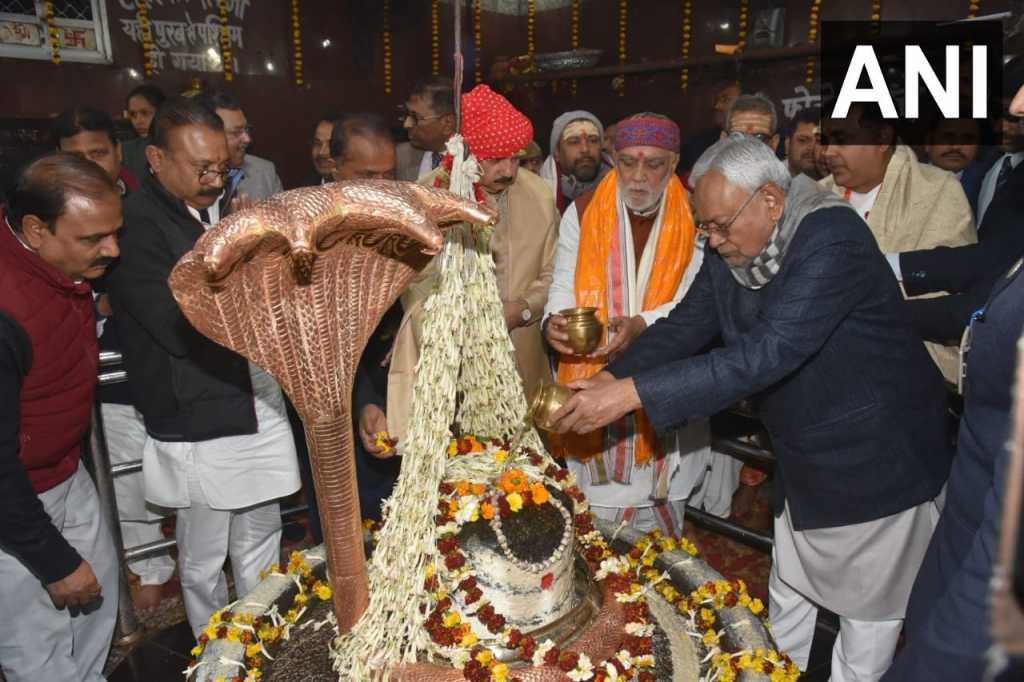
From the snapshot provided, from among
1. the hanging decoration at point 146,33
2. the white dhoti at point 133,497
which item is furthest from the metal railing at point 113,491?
the hanging decoration at point 146,33

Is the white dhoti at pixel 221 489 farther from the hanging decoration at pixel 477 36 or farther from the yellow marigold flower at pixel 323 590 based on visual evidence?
the hanging decoration at pixel 477 36

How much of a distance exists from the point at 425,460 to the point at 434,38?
338 inches

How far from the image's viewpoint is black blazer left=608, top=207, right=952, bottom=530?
207 centimetres

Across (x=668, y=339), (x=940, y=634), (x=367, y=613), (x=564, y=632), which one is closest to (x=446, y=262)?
(x=367, y=613)

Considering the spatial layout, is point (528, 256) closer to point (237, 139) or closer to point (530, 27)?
point (237, 139)

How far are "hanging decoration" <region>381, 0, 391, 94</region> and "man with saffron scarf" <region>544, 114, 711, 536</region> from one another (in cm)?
657

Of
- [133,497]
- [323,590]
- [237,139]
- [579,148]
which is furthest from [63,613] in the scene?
[579,148]

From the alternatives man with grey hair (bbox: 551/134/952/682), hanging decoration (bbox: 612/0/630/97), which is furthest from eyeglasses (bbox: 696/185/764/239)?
hanging decoration (bbox: 612/0/630/97)

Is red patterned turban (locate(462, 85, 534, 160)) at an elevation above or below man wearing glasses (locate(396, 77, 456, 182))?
below

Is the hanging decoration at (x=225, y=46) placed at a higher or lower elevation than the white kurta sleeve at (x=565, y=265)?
higher

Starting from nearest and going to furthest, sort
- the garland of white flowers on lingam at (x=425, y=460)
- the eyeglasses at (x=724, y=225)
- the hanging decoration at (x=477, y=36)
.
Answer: the garland of white flowers on lingam at (x=425, y=460)
the eyeglasses at (x=724, y=225)
the hanging decoration at (x=477, y=36)

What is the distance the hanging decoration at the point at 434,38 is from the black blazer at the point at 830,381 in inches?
303

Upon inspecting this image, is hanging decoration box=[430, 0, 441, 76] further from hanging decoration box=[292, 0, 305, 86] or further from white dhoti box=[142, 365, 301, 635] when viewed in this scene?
white dhoti box=[142, 365, 301, 635]

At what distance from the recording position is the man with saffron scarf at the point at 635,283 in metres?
3.28
